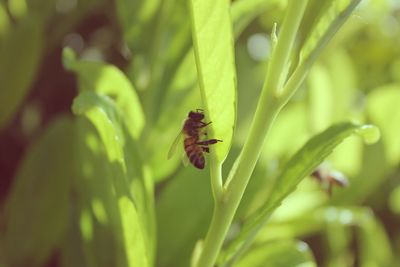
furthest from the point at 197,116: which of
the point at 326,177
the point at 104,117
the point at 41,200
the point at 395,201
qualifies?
the point at 395,201

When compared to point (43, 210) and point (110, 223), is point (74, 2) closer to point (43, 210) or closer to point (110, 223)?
point (43, 210)

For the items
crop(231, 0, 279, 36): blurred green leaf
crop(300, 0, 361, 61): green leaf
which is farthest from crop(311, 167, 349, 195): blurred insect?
crop(300, 0, 361, 61): green leaf

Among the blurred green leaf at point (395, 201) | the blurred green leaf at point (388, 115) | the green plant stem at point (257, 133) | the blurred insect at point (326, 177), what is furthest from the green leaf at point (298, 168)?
the blurred green leaf at point (395, 201)

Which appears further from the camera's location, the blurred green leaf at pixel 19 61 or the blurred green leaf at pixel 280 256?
the blurred green leaf at pixel 19 61

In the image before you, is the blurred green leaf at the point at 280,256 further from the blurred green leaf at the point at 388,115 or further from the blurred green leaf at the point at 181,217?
the blurred green leaf at the point at 388,115

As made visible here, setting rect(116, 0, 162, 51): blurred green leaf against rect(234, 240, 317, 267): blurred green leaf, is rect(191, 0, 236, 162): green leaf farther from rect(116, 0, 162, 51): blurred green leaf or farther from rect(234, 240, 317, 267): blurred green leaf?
rect(116, 0, 162, 51): blurred green leaf

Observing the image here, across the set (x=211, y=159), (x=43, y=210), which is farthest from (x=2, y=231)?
(x=211, y=159)

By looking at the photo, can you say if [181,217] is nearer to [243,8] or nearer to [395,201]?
[243,8]
